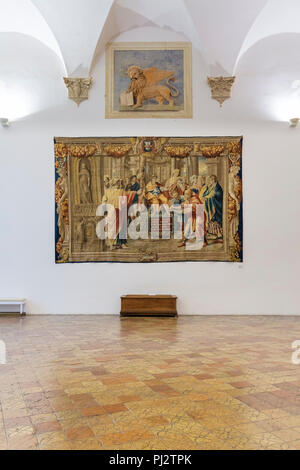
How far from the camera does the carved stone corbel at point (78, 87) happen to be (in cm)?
1040

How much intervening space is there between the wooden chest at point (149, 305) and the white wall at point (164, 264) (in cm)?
60

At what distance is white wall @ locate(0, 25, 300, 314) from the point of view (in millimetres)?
10164

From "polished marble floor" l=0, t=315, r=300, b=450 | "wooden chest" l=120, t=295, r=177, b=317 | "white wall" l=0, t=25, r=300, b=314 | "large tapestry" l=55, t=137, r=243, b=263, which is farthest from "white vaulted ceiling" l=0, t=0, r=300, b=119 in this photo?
"polished marble floor" l=0, t=315, r=300, b=450

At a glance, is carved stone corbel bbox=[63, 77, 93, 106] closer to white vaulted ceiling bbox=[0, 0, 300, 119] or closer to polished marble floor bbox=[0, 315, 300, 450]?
white vaulted ceiling bbox=[0, 0, 300, 119]

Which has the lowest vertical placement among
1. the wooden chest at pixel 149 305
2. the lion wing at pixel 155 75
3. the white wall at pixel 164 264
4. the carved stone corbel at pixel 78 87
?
the wooden chest at pixel 149 305

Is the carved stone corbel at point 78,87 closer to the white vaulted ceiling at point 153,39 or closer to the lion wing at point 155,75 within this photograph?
the white vaulted ceiling at point 153,39

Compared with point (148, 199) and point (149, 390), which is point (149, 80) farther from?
point (149, 390)

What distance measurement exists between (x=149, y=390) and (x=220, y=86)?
8.58 meters

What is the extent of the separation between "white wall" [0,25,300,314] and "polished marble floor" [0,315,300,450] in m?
2.68

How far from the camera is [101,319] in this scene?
9.29 meters

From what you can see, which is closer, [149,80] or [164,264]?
[164,264]

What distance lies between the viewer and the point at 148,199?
1037cm

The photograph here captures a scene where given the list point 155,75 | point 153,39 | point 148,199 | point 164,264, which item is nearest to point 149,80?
point 155,75

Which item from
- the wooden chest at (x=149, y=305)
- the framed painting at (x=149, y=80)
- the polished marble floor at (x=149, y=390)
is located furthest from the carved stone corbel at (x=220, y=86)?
the polished marble floor at (x=149, y=390)
